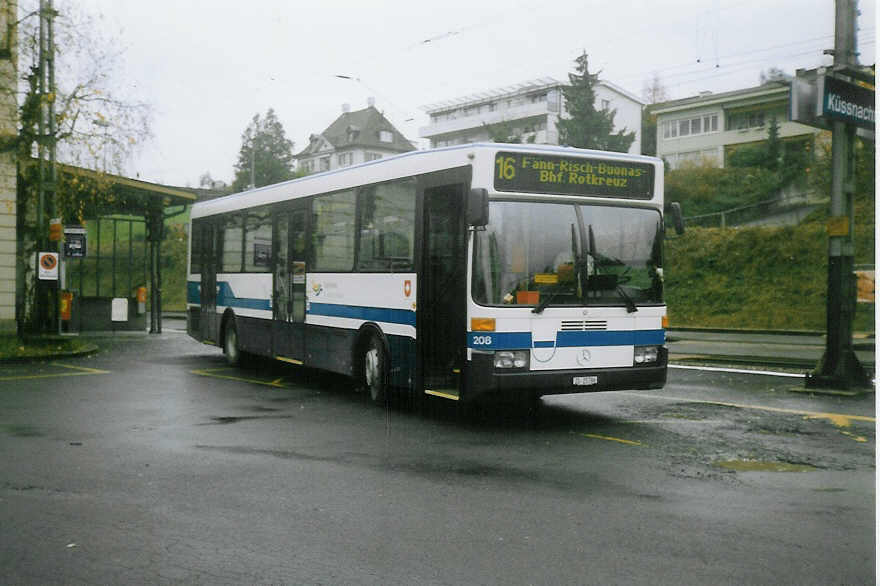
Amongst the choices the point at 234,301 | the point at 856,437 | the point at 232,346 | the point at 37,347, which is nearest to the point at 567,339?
the point at 856,437

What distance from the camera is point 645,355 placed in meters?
10.5

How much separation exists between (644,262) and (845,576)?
5.82m

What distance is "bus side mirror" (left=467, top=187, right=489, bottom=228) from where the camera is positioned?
9.50 metres

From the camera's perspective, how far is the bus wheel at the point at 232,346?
56.4 ft

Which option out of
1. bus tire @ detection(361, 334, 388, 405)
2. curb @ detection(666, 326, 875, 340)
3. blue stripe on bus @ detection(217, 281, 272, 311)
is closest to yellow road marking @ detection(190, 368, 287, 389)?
blue stripe on bus @ detection(217, 281, 272, 311)

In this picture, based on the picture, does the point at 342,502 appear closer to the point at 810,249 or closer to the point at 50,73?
the point at 50,73

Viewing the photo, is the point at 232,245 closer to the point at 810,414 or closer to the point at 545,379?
the point at 545,379

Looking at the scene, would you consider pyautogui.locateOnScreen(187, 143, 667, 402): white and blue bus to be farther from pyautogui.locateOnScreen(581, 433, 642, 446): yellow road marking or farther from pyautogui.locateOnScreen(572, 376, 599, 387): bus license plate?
pyautogui.locateOnScreen(581, 433, 642, 446): yellow road marking

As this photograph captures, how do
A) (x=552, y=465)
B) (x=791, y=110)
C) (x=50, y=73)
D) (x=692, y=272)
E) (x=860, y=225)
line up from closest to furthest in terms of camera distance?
(x=552, y=465) < (x=791, y=110) < (x=50, y=73) < (x=860, y=225) < (x=692, y=272)

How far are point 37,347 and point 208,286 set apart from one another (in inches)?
195

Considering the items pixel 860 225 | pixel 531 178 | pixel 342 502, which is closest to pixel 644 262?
pixel 531 178

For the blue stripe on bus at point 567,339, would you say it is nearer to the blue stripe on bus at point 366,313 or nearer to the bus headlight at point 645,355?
the bus headlight at point 645,355

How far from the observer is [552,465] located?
320 inches

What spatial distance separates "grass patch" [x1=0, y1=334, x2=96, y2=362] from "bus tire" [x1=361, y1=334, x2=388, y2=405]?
9.60 m
